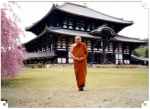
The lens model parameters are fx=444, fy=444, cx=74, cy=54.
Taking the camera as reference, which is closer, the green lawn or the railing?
the green lawn

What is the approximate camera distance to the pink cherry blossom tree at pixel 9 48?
11.5 m

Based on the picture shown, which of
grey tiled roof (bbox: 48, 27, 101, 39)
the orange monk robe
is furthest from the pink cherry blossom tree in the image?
the orange monk robe

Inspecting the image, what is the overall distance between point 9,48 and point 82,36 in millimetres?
2712

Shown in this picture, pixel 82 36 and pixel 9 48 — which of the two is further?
pixel 82 36

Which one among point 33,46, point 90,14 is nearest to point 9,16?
point 33,46

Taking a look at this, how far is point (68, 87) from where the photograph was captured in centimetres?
1052

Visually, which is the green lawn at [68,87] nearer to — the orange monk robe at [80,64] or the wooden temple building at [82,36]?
the orange monk robe at [80,64]

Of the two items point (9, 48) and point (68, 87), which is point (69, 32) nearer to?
point (9, 48)

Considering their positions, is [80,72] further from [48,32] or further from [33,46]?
[48,32]

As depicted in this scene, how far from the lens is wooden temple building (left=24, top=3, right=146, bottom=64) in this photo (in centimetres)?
1290

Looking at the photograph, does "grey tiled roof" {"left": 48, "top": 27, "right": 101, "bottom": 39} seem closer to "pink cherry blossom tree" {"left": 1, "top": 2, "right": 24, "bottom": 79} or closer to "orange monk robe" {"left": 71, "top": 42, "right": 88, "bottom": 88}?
"pink cherry blossom tree" {"left": 1, "top": 2, "right": 24, "bottom": 79}

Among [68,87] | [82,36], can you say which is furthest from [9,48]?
[82,36]

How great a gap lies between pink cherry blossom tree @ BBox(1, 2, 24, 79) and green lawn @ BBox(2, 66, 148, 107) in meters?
0.28

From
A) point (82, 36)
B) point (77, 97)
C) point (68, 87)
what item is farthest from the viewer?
point (82, 36)
